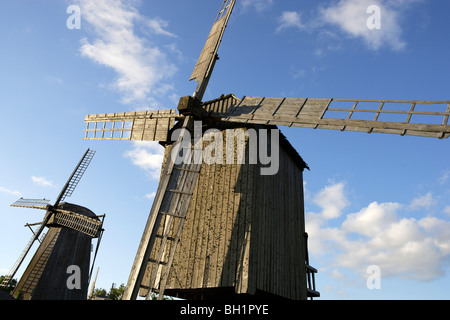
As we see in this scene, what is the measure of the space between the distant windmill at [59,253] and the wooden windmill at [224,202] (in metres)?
7.96

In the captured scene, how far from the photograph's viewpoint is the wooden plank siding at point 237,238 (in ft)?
36.5

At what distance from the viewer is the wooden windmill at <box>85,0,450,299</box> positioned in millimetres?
9648

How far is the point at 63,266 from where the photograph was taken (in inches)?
723

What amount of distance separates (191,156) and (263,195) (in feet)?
10.9

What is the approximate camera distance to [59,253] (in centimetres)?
1847

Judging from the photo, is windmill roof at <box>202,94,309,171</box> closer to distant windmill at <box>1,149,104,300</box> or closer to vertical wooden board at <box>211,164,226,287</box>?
vertical wooden board at <box>211,164,226,287</box>

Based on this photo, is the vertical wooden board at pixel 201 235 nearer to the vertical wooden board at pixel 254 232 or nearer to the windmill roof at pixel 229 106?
the vertical wooden board at pixel 254 232

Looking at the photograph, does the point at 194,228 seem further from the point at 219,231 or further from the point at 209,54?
the point at 209,54

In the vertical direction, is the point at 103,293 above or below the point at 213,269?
above

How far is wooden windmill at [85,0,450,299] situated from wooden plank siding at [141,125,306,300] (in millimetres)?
33

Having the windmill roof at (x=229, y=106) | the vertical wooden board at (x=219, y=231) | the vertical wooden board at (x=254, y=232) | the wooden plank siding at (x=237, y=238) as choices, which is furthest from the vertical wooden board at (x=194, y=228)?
the windmill roof at (x=229, y=106)

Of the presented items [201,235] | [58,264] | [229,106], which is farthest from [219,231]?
[58,264]
